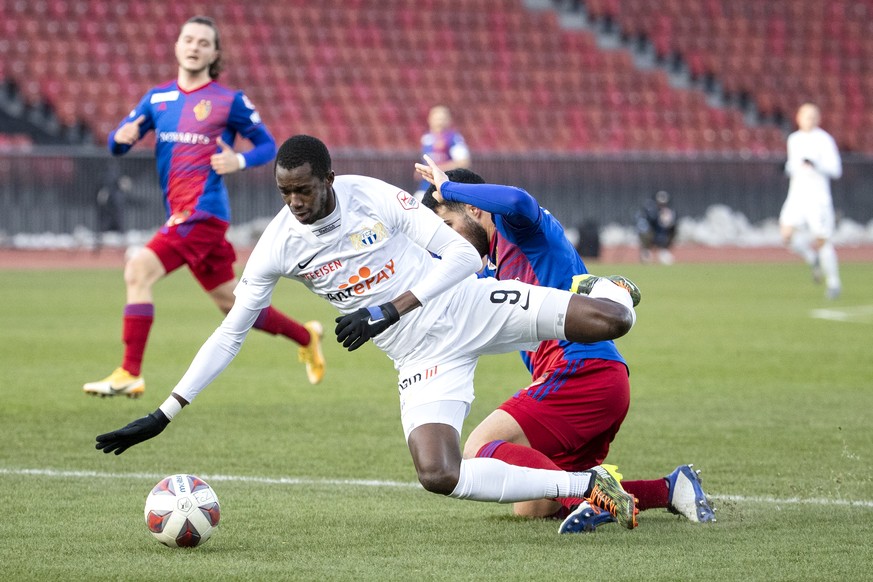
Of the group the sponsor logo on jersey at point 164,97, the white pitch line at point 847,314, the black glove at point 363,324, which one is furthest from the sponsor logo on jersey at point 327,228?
the white pitch line at point 847,314

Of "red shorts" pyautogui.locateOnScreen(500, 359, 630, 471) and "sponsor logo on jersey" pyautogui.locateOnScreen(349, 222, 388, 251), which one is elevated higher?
"sponsor logo on jersey" pyautogui.locateOnScreen(349, 222, 388, 251)

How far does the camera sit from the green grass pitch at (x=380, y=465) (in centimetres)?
467

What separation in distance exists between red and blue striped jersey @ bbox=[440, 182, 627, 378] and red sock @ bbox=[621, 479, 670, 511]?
1.78ft

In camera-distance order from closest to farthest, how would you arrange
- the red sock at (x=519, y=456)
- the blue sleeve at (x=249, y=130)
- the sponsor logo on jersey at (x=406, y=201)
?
1. the red sock at (x=519, y=456)
2. the sponsor logo on jersey at (x=406, y=201)
3. the blue sleeve at (x=249, y=130)

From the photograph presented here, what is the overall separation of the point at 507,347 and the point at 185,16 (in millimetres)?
22191

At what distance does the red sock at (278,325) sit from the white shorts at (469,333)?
3.62 metres

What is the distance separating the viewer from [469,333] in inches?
210

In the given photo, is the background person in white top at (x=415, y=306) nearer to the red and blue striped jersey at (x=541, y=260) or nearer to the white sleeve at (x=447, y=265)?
the white sleeve at (x=447, y=265)

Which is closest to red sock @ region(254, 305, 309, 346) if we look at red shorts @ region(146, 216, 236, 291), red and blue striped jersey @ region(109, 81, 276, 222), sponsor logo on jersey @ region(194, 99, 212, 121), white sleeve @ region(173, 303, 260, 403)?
red shorts @ region(146, 216, 236, 291)

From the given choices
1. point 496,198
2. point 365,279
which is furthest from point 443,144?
point 365,279

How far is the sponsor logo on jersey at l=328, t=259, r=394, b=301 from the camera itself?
5270mm

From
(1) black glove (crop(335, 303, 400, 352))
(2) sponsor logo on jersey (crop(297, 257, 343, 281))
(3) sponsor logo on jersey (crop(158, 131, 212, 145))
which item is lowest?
(1) black glove (crop(335, 303, 400, 352))

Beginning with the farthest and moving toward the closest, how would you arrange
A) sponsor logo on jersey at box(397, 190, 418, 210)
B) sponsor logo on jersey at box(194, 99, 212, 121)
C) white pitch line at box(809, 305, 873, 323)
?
white pitch line at box(809, 305, 873, 323), sponsor logo on jersey at box(194, 99, 212, 121), sponsor logo on jersey at box(397, 190, 418, 210)

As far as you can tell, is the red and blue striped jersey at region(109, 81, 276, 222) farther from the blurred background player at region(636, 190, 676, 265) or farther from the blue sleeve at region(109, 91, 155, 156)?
the blurred background player at region(636, 190, 676, 265)
